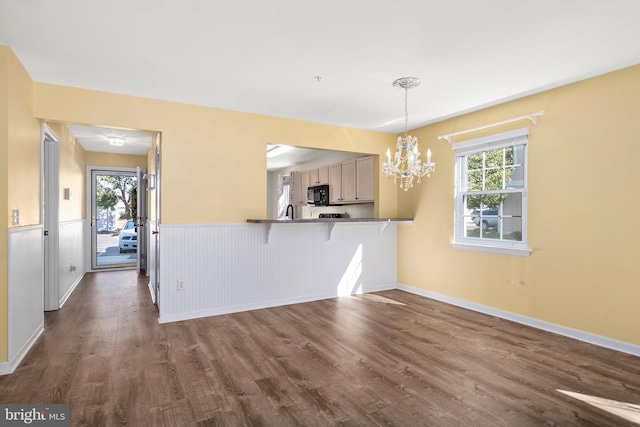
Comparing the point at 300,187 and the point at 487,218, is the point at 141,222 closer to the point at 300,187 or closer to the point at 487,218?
the point at 300,187

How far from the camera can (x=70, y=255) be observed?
17.3 feet

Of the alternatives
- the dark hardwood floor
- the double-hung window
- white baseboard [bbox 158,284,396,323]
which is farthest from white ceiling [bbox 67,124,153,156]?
the double-hung window

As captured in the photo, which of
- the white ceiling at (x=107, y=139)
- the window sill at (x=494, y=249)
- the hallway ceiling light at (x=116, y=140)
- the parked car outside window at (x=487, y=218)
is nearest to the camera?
the window sill at (x=494, y=249)

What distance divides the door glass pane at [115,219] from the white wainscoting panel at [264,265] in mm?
4189

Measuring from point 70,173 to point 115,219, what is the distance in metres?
2.55

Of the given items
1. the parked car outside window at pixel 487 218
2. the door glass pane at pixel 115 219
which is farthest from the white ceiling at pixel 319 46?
the door glass pane at pixel 115 219

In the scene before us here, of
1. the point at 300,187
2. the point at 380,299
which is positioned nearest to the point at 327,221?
the point at 380,299

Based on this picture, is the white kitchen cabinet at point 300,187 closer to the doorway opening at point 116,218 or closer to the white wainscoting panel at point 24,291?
the doorway opening at point 116,218

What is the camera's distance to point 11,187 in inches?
106

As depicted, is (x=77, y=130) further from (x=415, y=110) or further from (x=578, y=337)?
(x=578, y=337)

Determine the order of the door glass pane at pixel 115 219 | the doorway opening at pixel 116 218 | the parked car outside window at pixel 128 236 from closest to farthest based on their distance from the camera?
the doorway opening at pixel 116 218 < the door glass pane at pixel 115 219 < the parked car outside window at pixel 128 236

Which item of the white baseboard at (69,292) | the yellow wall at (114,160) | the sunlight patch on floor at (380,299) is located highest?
the yellow wall at (114,160)

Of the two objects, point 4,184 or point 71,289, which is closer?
point 4,184

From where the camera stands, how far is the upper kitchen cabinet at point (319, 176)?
21.9 ft
